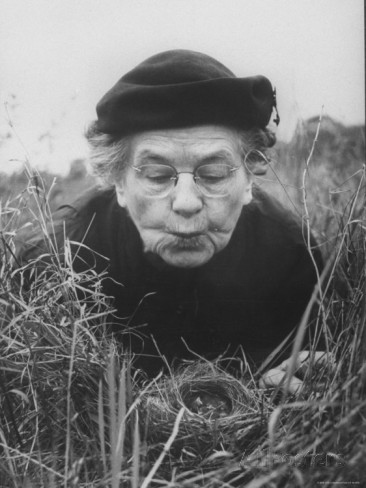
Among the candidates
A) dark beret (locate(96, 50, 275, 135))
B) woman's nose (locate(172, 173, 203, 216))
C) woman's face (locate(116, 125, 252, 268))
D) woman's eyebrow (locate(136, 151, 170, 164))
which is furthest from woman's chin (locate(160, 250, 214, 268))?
dark beret (locate(96, 50, 275, 135))

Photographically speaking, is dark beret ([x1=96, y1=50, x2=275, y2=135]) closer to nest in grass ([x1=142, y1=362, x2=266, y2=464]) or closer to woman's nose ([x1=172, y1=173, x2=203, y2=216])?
woman's nose ([x1=172, y1=173, x2=203, y2=216])

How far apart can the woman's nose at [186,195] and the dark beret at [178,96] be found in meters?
0.18

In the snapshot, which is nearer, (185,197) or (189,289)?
(185,197)

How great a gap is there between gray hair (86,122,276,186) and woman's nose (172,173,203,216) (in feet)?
0.67

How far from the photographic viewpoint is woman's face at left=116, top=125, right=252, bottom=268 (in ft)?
6.32

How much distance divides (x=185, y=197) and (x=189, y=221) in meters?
0.08

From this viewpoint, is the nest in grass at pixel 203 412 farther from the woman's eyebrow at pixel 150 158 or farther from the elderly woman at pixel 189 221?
the woman's eyebrow at pixel 150 158

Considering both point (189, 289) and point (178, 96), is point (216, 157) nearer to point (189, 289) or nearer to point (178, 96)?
point (178, 96)

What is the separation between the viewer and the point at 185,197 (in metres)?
1.92

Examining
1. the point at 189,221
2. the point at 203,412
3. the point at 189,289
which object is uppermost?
the point at 189,221

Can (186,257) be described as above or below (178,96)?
below

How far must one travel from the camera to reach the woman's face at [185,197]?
75.9 inches

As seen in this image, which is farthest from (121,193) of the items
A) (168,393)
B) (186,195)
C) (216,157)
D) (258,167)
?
(168,393)

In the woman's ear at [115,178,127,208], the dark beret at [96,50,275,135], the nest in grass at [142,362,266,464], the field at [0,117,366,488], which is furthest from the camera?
the woman's ear at [115,178,127,208]
